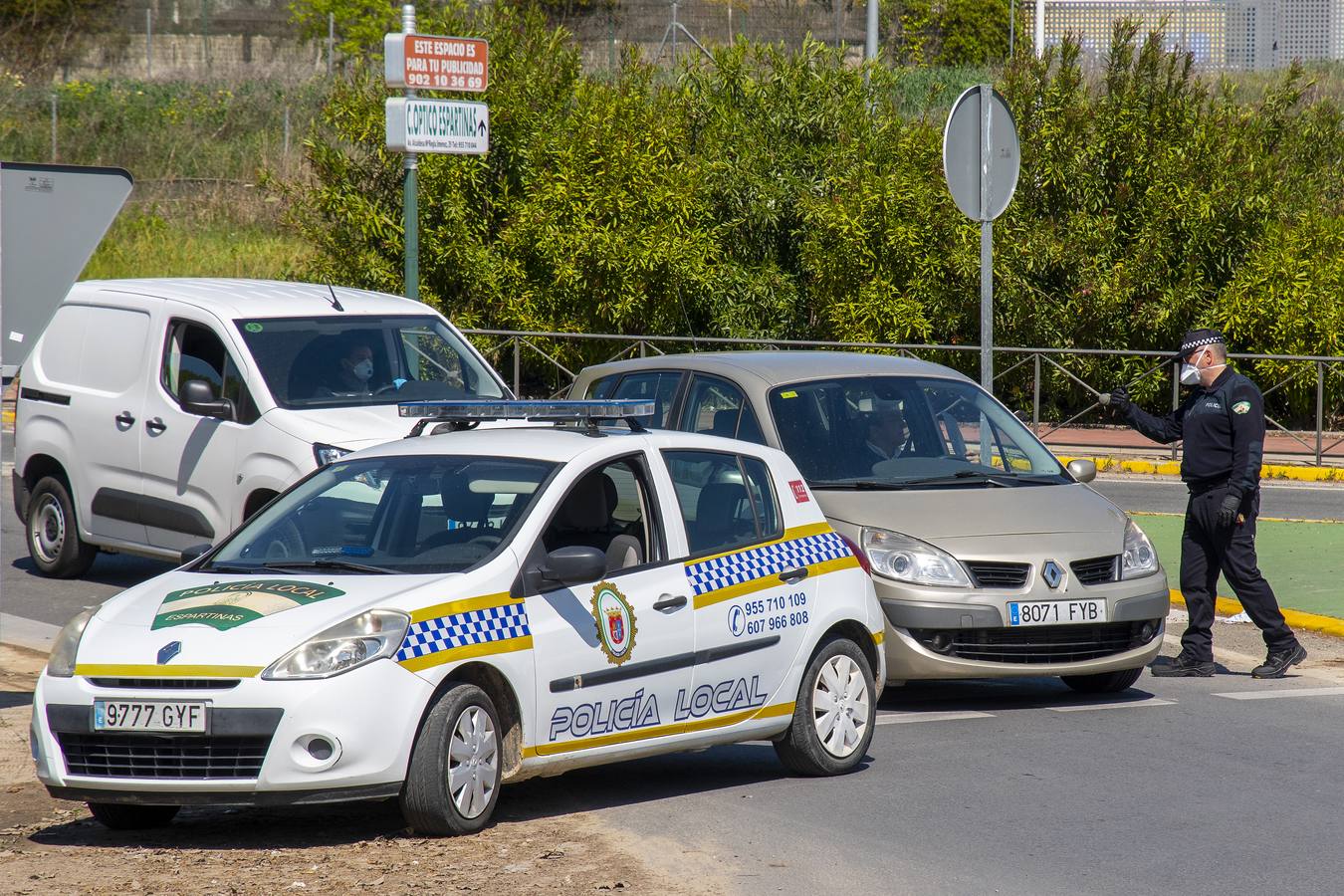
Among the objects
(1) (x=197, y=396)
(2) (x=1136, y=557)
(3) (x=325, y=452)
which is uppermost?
(1) (x=197, y=396)

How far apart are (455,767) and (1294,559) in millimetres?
9069

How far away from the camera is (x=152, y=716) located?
601 centimetres

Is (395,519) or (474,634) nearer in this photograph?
(474,634)

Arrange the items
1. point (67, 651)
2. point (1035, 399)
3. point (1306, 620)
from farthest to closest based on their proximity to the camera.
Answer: point (1035, 399)
point (1306, 620)
point (67, 651)

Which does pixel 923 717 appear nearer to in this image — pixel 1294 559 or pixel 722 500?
pixel 722 500

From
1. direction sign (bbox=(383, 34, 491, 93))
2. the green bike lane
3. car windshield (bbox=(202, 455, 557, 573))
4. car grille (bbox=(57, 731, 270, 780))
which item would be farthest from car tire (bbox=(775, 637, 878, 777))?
direction sign (bbox=(383, 34, 491, 93))

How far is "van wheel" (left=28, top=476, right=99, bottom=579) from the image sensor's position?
492 inches

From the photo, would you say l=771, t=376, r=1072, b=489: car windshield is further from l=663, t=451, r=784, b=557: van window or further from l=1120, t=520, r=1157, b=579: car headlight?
l=663, t=451, r=784, b=557: van window

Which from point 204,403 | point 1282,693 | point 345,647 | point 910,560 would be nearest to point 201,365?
point 204,403

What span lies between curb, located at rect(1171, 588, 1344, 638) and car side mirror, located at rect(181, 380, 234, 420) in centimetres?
573

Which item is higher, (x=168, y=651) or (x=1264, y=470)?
(x=168, y=651)

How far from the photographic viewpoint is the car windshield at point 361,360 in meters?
11.3

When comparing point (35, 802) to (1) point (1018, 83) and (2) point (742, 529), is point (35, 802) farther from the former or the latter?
(1) point (1018, 83)

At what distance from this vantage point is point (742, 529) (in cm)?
752
